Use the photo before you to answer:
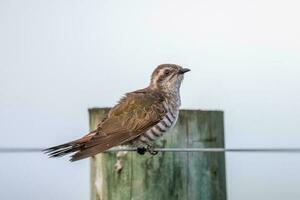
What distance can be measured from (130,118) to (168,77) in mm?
1424

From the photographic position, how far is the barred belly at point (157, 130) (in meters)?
6.39

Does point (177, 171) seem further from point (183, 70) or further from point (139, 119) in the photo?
point (183, 70)

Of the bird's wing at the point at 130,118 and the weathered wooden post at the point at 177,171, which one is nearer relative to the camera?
the weathered wooden post at the point at 177,171

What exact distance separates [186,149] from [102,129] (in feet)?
5.02

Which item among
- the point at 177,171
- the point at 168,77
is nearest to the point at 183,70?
the point at 168,77

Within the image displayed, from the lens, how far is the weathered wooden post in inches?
180

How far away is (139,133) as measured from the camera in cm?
689

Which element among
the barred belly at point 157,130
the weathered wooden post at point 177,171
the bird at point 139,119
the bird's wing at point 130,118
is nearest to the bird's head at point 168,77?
the bird at point 139,119

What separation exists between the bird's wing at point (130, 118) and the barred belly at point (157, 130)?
0.08 meters

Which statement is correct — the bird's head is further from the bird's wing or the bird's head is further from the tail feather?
the tail feather

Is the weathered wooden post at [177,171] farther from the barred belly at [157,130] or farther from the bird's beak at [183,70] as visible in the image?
the bird's beak at [183,70]

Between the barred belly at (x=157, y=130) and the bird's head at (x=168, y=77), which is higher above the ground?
the bird's head at (x=168, y=77)

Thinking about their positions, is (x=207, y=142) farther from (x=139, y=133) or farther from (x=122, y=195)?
(x=139, y=133)

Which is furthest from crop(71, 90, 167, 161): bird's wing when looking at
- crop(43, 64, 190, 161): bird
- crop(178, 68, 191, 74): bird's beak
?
crop(178, 68, 191, 74): bird's beak
